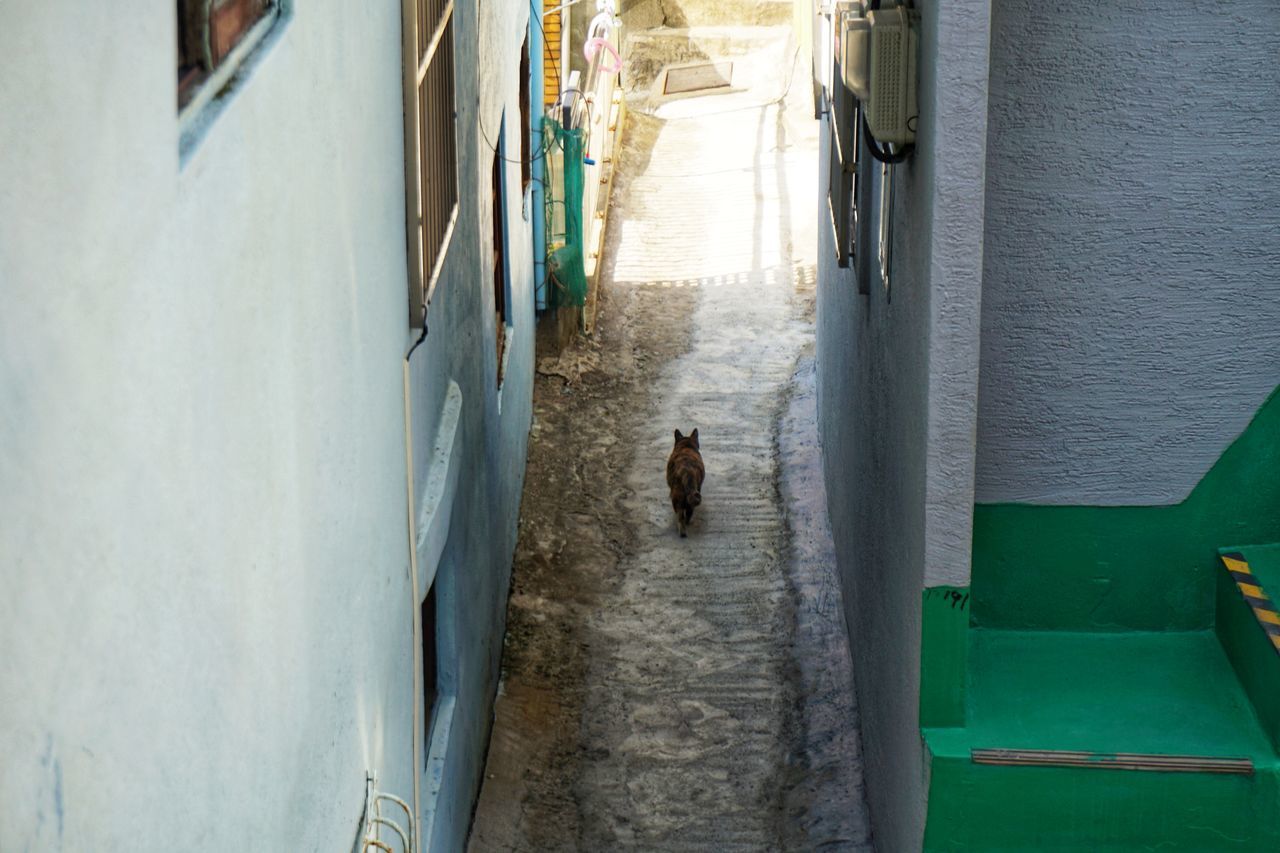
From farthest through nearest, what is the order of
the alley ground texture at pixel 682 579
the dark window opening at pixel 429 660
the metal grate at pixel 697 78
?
the metal grate at pixel 697 78
the alley ground texture at pixel 682 579
the dark window opening at pixel 429 660

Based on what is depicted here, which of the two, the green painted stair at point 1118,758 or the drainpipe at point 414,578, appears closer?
the green painted stair at point 1118,758

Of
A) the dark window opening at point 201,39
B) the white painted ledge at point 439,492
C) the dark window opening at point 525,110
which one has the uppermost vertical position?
the dark window opening at point 201,39

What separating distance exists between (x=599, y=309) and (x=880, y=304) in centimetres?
870

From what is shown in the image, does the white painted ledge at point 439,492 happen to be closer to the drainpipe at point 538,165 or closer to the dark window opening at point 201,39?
the dark window opening at point 201,39

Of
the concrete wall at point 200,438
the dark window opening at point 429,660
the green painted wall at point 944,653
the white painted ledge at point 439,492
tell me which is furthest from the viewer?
the dark window opening at point 429,660

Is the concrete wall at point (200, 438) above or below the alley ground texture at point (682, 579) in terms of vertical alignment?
above

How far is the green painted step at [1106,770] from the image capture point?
6.86 metres

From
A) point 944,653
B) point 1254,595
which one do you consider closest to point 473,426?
point 944,653

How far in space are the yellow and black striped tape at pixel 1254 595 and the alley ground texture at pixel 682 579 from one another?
2781 mm

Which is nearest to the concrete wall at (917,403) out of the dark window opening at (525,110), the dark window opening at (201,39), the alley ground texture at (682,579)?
the alley ground texture at (682,579)

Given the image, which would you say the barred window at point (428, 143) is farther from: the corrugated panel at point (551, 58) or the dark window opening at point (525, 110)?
the corrugated panel at point (551, 58)

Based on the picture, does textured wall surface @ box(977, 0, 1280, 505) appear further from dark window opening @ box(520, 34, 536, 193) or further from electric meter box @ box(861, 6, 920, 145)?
dark window opening @ box(520, 34, 536, 193)

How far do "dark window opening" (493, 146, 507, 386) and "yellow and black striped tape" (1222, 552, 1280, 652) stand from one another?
5766 millimetres

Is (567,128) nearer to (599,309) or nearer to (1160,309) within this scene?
(599,309)
